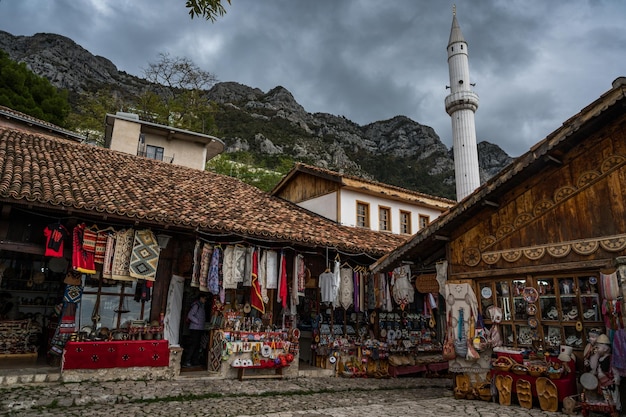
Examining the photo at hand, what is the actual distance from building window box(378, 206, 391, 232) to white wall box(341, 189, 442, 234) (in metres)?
0.14

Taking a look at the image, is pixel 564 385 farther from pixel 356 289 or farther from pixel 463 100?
pixel 463 100

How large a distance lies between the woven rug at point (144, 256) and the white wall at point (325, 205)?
7.44 m

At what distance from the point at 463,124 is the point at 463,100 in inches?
81.0

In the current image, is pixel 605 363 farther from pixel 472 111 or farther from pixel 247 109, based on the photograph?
pixel 247 109

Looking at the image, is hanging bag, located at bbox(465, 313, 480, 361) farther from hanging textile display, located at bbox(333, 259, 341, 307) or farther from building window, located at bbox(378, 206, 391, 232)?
building window, located at bbox(378, 206, 391, 232)

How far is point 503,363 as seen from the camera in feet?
23.9

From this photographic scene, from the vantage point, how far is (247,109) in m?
79.5

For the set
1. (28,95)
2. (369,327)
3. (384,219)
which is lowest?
(369,327)

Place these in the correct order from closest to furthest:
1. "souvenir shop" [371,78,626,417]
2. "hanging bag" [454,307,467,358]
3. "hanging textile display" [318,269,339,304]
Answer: "souvenir shop" [371,78,626,417]
"hanging bag" [454,307,467,358]
"hanging textile display" [318,269,339,304]

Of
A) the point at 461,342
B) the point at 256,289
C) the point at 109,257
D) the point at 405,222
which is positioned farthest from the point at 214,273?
the point at 405,222

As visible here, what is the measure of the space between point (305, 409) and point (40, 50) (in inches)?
3222

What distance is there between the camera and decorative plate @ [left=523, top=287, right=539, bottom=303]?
721 centimetres

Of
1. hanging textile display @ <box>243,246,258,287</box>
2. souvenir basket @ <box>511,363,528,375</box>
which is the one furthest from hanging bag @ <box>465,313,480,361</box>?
hanging textile display @ <box>243,246,258,287</box>

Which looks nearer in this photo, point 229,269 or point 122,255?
point 122,255
